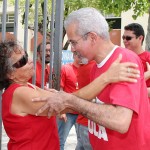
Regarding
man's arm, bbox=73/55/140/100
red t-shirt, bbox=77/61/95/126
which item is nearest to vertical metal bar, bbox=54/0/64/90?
red t-shirt, bbox=77/61/95/126

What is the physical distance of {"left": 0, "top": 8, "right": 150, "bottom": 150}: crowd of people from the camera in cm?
197

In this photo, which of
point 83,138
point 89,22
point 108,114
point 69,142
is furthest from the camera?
point 69,142

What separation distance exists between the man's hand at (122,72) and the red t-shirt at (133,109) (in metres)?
0.03

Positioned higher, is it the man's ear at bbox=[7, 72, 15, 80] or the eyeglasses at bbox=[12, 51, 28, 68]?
the eyeglasses at bbox=[12, 51, 28, 68]

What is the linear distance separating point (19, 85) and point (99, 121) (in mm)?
758

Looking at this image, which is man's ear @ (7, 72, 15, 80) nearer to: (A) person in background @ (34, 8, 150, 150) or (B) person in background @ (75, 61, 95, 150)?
(A) person in background @ (34, 8, 150, 150)

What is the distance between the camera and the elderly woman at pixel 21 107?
244cm

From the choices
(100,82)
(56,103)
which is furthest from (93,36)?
(56,103)

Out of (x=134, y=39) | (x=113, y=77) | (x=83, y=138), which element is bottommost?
(x=83, y=138)

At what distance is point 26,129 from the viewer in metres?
2.51

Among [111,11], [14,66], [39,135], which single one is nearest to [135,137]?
[39,135]

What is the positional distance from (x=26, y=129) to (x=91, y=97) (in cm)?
55

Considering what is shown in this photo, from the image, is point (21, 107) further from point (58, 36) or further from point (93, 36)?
point (58, 36)

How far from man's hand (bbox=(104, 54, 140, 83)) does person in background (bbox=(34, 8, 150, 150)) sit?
16 millimetres
